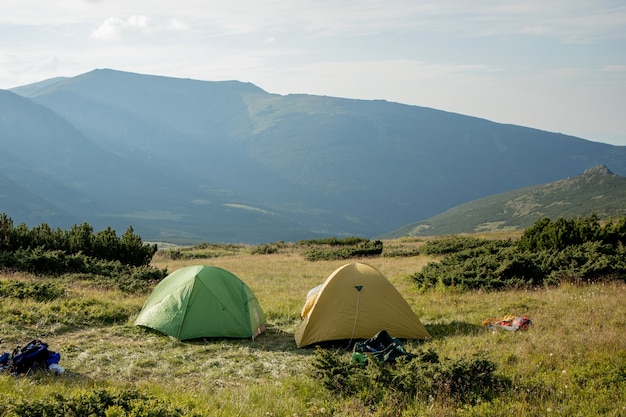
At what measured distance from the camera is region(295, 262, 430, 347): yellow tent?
12562 mm

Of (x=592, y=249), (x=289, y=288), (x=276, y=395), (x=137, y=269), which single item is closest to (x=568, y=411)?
(x=276, y=395)

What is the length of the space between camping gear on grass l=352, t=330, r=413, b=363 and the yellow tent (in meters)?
1.24

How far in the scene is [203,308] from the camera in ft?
43.3

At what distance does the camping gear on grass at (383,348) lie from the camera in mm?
10187

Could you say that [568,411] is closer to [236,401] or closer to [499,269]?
[236,401]

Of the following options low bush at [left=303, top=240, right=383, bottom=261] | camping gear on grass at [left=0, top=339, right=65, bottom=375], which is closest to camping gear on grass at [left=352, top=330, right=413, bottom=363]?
Answer: camping gear on grass at [left=0, top=339, right=65, bottom=375]

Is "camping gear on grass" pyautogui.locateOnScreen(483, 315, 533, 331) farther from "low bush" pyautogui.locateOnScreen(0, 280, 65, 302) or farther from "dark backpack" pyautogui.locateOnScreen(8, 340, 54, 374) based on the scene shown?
"low bush" pyautogui.locateOnScreen(0, 280, 65, 302)

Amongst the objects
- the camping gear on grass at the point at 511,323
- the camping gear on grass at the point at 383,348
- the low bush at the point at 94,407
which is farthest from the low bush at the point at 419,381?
the camping gear on grass at the point at 511,323

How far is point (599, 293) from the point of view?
50.8 feet

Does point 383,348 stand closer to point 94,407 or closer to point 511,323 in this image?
point 511,323

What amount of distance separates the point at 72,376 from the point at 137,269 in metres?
13.3

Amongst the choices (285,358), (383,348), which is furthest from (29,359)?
(383,348)

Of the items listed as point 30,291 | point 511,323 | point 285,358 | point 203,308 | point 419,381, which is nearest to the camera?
point 419,381

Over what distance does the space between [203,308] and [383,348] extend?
4579 mm
